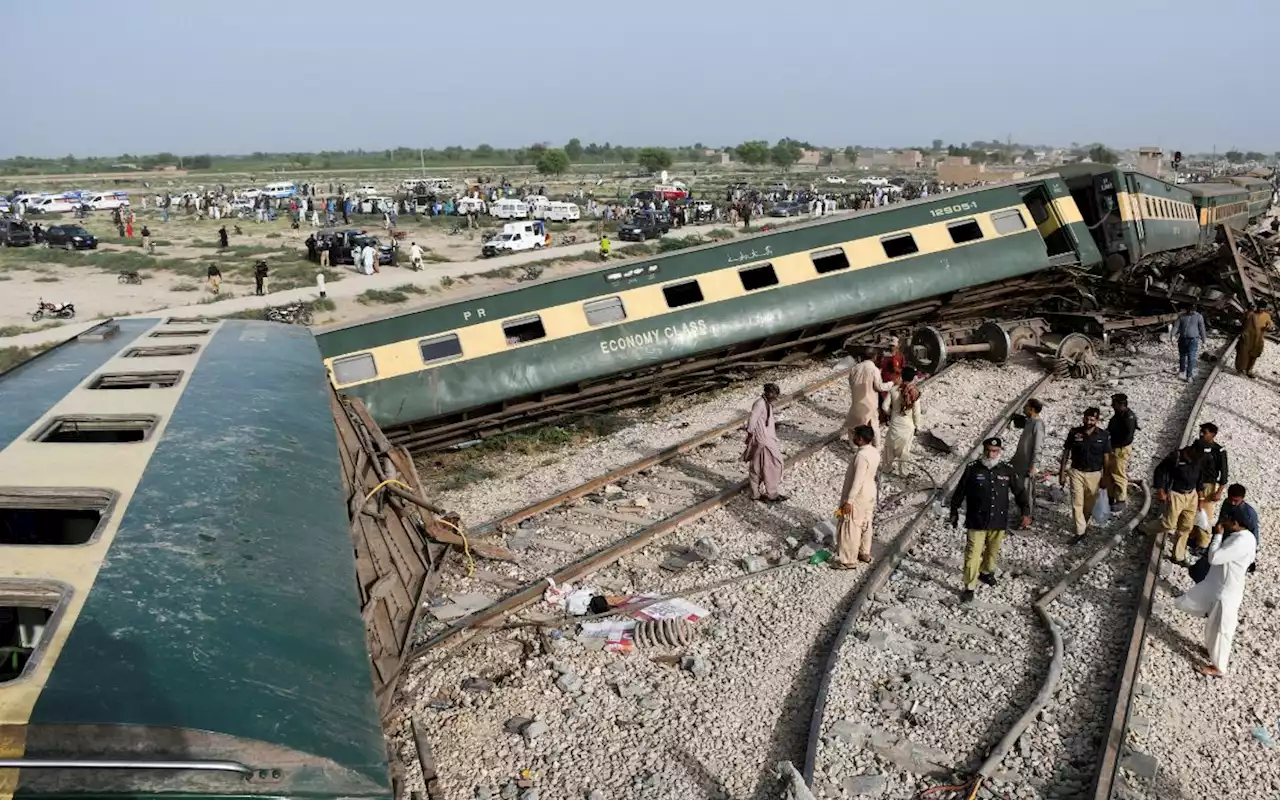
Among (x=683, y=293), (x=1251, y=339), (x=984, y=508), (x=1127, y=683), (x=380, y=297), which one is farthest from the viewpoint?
(x=380, y=297)

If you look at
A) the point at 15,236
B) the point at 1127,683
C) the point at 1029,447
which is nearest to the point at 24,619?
the point at 1127,683

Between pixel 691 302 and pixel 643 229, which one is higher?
pixel 691 302

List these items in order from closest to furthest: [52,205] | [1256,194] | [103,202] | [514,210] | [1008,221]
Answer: [1008,221], [1256,194], [514,210], [52,205], [103,202]

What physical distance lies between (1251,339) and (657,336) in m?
10.4

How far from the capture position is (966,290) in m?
17.0

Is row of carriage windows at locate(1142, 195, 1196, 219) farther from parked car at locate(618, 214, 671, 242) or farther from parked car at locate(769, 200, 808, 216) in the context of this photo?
parked car at locate(769, 200, 808, 216)

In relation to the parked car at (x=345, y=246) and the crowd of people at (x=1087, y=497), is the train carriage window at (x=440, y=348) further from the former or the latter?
the parked car at (x=345, y=246)

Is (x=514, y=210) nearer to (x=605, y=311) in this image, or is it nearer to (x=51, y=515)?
(x=605, y=311)

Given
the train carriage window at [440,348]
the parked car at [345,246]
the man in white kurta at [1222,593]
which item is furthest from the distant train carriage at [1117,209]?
the parked car at [345,246]

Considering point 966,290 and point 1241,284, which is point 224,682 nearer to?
point 966,290

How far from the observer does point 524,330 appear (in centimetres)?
1423

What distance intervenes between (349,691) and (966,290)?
15370 millimetres

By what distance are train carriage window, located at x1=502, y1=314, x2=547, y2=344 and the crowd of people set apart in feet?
14.8

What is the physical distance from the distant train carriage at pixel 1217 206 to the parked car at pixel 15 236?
49766 millimetres
